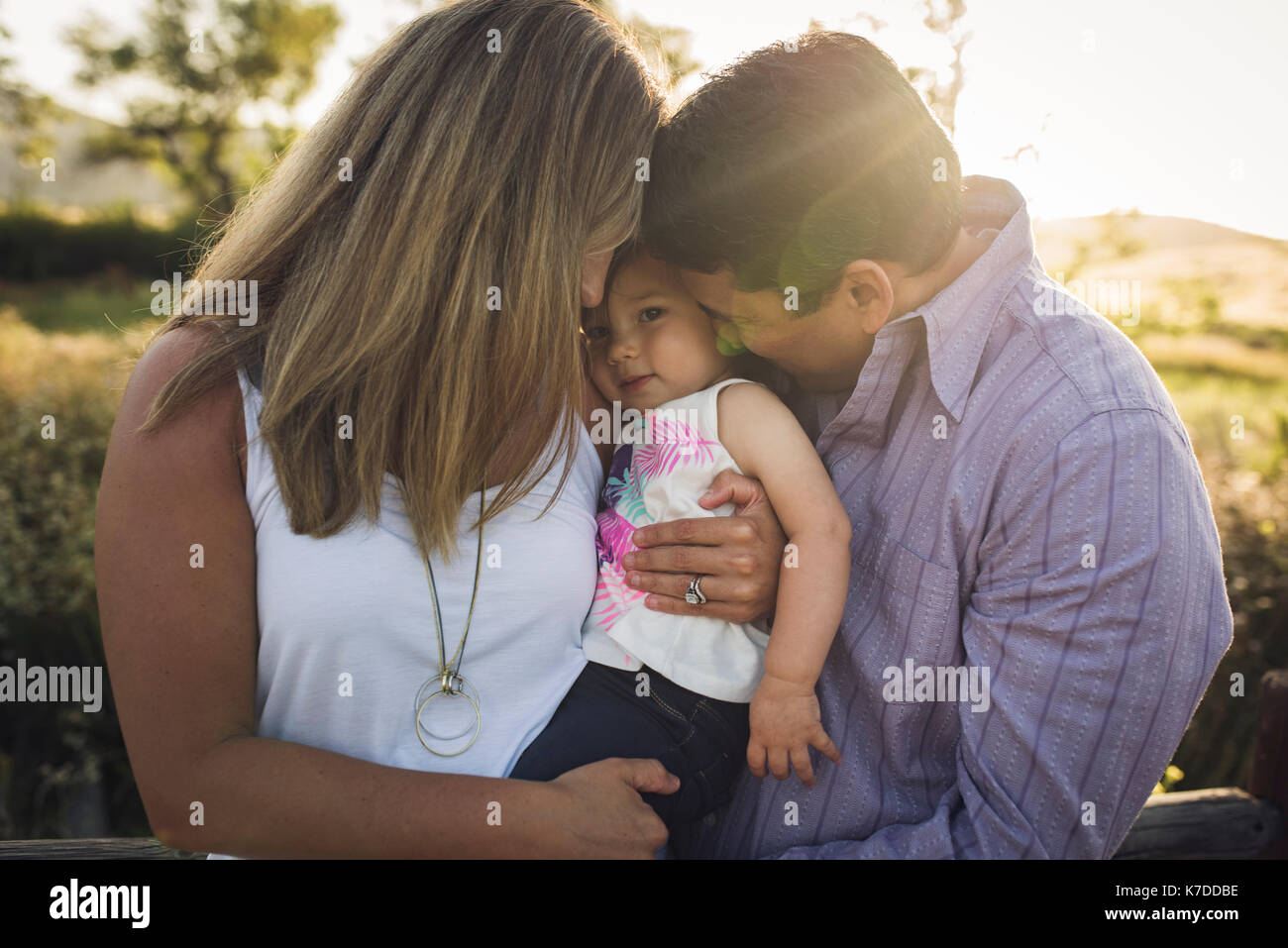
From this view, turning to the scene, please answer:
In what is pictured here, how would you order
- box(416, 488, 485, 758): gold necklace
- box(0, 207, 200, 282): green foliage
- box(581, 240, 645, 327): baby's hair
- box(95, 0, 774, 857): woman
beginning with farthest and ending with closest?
box(0, 207, 200, 282): green foliage → box(581, 240, 645, 327): baby's hair → box(416, 488, 485, 758): gold necklace → box(95, 0, 774, 857): woman

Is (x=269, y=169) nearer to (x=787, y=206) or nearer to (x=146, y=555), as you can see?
(x=146, y=555)

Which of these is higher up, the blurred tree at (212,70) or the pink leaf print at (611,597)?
the blurred tree at (212,70)

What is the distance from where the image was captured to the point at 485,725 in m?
1.82

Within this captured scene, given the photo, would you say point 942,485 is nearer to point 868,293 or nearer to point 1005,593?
point 1005,593

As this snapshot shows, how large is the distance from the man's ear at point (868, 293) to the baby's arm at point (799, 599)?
32 centimetres

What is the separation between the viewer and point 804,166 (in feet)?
6.29

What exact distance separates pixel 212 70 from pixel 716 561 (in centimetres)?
1873

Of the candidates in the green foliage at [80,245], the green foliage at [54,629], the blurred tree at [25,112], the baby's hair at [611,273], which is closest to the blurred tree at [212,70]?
the green foliage at [80,245]

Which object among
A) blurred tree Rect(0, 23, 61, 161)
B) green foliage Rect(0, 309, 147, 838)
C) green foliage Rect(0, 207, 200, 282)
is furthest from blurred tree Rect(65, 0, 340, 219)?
green foliage Rect(0, 309, 147, 838)

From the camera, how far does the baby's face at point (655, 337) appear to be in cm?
214

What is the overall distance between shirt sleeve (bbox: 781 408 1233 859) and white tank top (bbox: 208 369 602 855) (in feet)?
2.83

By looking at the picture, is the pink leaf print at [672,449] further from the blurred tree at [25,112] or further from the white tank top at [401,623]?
the blurred tree at [25,112]

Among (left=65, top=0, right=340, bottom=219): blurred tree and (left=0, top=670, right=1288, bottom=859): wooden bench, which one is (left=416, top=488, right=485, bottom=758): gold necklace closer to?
(left=0, top=670, right=1288, bottom=859): wooden bench

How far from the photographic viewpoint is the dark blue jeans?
6.10ft
